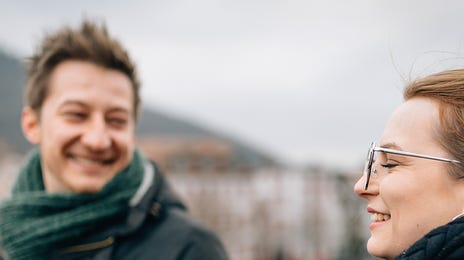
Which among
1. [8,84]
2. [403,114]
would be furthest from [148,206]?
[8,84]

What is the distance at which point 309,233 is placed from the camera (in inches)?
412

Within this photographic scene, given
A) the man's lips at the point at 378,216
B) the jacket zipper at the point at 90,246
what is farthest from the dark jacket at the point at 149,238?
the man's lips at the point at 378,216

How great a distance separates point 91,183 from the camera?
2178 mm

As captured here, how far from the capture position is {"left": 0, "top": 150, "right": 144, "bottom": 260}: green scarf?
6.95 feet

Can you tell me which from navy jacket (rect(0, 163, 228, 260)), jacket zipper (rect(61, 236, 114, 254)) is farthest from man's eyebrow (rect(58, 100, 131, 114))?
jacket zipper (rect(61, 236, 114, 254))

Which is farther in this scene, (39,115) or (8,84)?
(8,84)

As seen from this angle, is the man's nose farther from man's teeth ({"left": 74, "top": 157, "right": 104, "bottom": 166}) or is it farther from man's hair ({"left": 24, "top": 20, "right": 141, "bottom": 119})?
man's hair ({"left": 24, "top": 20, "right": 141, "bottom": 119})

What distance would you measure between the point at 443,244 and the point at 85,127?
1418mm

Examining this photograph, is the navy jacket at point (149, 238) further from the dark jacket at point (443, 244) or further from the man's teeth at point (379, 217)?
the dark jacket at point (443, 244)

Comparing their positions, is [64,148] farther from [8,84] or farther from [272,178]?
[8,84]

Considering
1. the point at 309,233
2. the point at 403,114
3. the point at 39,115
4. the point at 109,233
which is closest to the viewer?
the point at 403,114

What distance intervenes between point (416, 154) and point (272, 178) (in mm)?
9803

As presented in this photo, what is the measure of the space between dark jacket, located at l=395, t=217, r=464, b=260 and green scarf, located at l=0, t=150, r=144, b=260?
49.8 inches

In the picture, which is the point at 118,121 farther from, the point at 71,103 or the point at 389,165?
the point at 389,165
